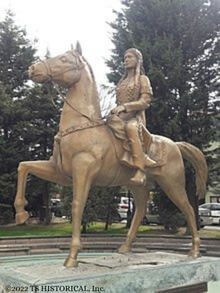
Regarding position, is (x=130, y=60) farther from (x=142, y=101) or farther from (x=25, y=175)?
(x=25, y=175)

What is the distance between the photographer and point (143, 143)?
643 centimetres

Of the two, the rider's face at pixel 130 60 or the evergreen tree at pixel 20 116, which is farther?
the evergreen tree at pixel 20 116

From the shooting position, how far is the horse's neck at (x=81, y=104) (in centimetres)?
585

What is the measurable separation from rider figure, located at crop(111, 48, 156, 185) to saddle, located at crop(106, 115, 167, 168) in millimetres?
92

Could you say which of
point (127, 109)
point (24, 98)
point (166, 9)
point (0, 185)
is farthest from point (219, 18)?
point (127, 109)

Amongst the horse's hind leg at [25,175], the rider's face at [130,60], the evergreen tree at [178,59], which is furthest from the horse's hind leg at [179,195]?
the evergreen tree at [178,59]

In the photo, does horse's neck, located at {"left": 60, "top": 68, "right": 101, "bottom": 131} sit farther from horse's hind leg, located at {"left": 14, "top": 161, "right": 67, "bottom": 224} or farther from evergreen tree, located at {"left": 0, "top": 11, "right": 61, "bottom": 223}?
evergreen tree, located at {"left": 0, "top": 11, "right": 61, "bottom": 223}

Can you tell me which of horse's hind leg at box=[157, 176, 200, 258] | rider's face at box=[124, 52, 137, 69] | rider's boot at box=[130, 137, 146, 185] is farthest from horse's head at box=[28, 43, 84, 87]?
horse's hind leg at box=[157, 176, 200, 258]

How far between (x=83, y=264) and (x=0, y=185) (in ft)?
51.7

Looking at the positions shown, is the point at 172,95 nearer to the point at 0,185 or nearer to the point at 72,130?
the point at 0,185

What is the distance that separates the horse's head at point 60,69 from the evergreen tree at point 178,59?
1204 centimetres

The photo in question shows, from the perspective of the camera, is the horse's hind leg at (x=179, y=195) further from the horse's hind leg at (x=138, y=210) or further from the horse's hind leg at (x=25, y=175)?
the horse's hind leg at (x=25, y=175)

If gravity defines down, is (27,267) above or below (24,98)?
below

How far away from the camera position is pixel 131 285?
504 centimetres
